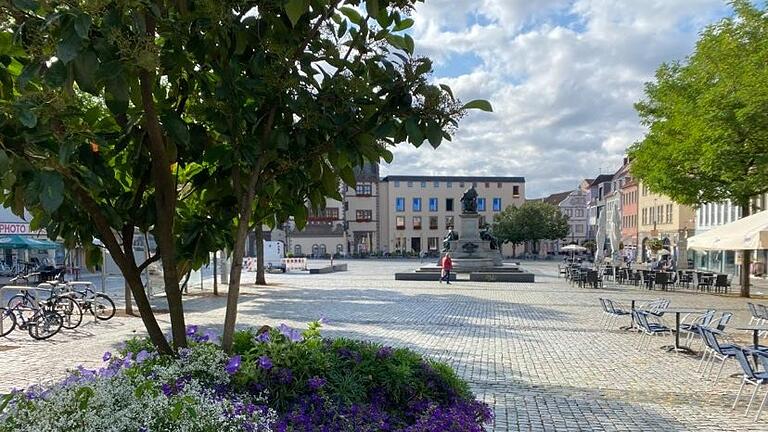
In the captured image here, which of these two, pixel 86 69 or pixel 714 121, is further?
pixel 714 121

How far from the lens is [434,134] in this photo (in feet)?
9.68

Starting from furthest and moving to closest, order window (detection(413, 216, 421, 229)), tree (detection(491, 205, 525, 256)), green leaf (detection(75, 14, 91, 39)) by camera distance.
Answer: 1. window (detection(413, 216, 421, 229))
2. tree (detection(491, 205, 525, 256))
3. green leaf (detection(75, 14, 91, 39))

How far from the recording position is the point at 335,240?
95.4m

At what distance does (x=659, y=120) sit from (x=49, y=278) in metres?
29.0

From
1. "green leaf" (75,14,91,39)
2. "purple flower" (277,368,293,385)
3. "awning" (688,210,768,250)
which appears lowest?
"purple flower" (277,368,293,385)

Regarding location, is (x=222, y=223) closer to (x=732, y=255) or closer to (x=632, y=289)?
(x=632, y=289)

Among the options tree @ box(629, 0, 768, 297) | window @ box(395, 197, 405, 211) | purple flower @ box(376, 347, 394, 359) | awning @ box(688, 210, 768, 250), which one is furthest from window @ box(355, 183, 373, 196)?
purple flower @ box(376, 347, 394, 359)

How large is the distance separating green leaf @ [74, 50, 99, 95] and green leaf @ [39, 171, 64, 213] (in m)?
0.36

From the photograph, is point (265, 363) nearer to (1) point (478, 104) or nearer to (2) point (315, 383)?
(2) point (315, 383)

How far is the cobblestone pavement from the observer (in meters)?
7.23

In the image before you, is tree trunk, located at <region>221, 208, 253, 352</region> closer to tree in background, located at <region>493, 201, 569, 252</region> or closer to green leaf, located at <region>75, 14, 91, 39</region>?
green leaf, located at <region>75, 14, 91, 39</region>

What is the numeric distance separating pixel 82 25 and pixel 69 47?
87 mm

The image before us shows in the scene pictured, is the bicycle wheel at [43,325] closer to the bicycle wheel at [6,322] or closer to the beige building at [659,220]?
the bicycle wheel at [6,322]

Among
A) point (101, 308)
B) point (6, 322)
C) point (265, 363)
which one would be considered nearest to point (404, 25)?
point (265, 363)
